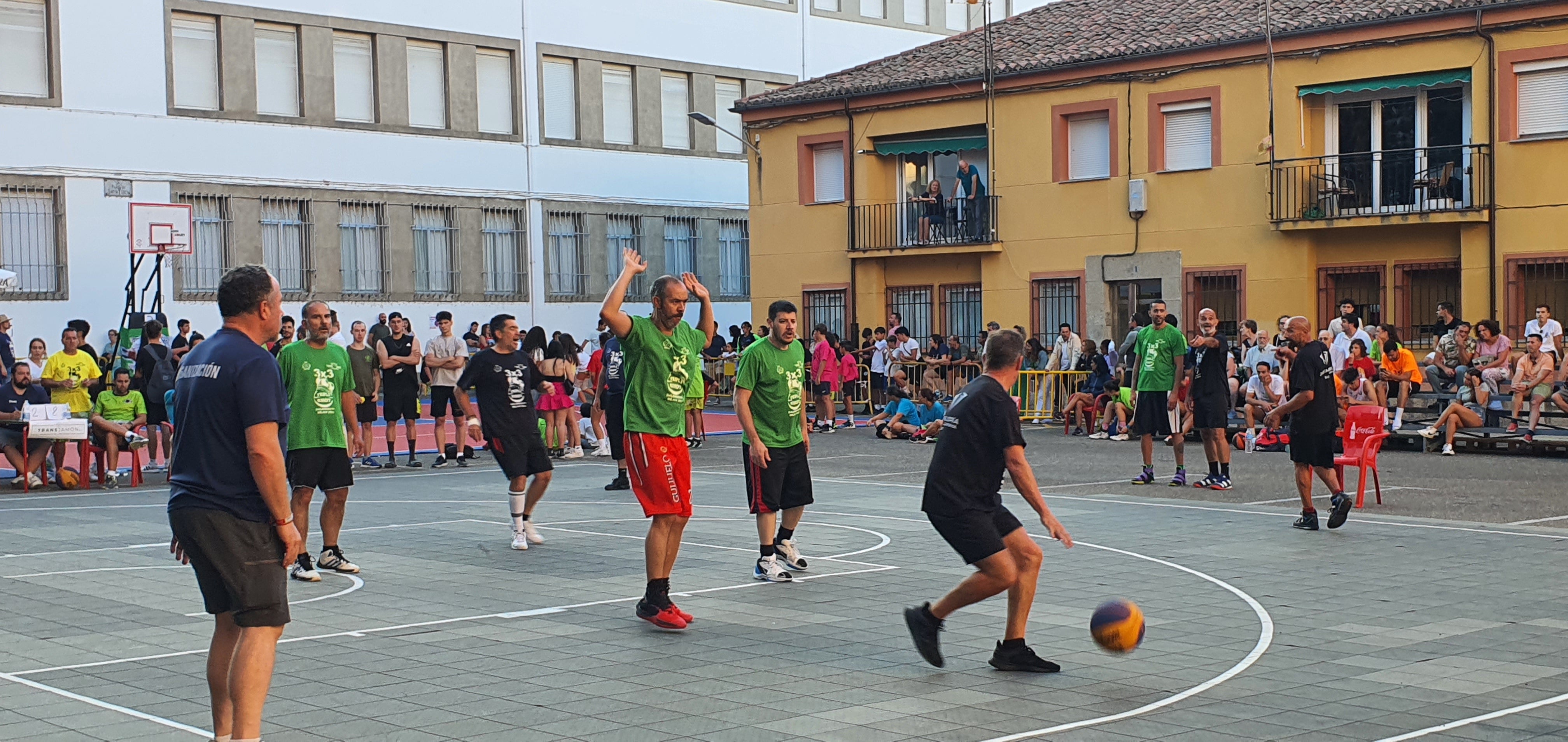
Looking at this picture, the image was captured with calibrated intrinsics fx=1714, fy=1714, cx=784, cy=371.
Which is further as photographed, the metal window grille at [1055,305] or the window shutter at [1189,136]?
the metal window grille at [1055,305]

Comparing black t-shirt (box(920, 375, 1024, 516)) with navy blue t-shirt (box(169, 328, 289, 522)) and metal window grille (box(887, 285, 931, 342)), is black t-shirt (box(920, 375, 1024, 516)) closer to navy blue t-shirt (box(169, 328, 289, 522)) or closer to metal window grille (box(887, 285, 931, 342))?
navy blue t-shirt (box(169, 328, 289, 522))

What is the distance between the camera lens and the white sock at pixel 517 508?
12977mm

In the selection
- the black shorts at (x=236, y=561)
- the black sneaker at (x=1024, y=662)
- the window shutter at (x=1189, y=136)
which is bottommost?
the black sneaker at (x=1024, y=662)

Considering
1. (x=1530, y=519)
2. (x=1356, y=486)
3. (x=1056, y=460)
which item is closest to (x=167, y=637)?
(x=1530, y=519)

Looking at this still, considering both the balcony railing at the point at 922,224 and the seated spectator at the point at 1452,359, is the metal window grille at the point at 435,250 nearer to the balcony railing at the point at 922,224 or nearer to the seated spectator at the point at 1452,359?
the balcony railing at the point at 922,224

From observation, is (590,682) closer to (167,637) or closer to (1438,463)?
(167,637)

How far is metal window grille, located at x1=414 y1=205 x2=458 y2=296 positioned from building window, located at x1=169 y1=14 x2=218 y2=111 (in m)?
5.26

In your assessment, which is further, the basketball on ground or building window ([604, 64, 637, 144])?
building window ([604, 64, 637, 144])

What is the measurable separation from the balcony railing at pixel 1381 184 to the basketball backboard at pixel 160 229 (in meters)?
17.8

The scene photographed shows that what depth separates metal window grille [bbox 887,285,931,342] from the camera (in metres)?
35.1

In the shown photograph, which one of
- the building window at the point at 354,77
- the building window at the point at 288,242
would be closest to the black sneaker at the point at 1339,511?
the building window at the point at 288,242

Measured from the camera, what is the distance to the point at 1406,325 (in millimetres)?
28062

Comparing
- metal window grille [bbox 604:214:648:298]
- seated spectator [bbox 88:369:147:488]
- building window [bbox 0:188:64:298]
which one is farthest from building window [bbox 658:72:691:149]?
seated spectator [bbox 88:369:147:488]

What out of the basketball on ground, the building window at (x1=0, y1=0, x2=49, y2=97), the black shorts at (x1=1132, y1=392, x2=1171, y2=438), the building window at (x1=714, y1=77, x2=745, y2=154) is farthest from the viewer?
the building window at (x1=714, y1=77, x2=745, y2=154)
